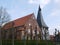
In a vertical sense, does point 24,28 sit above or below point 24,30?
above

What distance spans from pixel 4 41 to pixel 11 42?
1.95 m

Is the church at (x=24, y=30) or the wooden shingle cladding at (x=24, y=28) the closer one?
the church at (x=24, y=30)

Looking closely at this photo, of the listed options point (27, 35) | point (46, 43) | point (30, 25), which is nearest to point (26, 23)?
point (30, 25)

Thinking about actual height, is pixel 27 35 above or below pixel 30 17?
below

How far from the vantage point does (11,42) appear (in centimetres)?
3912

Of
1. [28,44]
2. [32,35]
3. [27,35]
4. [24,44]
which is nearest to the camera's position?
[24,44]

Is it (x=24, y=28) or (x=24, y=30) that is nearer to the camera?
(x=24, y=30)

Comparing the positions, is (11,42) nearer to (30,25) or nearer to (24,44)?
(24,44)

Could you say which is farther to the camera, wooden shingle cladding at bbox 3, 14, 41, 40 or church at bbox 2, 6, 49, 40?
wooden shingle cladding at bbox 3, 14, 41, 40

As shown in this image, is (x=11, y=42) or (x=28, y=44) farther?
(x=28, y=44)

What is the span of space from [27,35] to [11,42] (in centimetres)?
1335

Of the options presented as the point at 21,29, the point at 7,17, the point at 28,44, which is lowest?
the point at 28,44

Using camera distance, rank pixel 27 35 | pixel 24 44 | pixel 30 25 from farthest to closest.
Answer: pixel 30 25 → pixel 27 35 → pixel 24 44

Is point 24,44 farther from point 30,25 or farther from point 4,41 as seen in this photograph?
point 30,25
